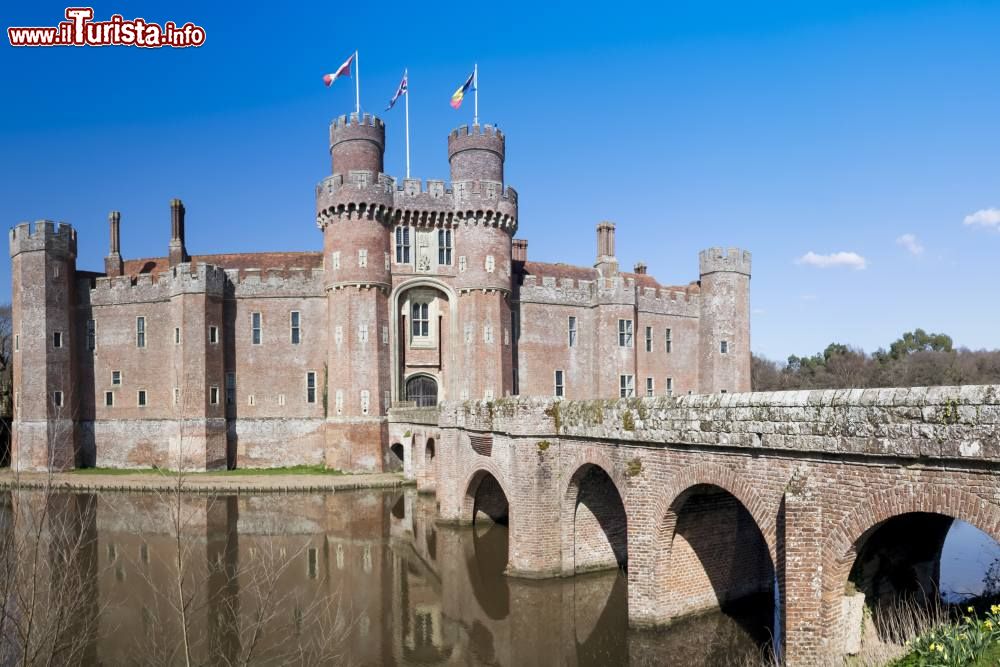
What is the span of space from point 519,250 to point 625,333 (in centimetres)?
956

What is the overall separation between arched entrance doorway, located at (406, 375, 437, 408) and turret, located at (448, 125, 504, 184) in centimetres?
1127

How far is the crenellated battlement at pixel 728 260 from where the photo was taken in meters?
42.7

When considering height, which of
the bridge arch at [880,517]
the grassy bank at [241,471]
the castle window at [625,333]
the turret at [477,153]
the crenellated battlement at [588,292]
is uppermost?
the turret at [477,153]

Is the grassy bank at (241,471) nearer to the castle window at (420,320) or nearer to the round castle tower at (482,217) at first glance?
the castle window at (420,320)

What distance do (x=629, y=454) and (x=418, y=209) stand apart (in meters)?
26.7

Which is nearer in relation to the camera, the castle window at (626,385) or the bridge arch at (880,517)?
the bridge arch at (880,517)

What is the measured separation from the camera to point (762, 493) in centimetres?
1142

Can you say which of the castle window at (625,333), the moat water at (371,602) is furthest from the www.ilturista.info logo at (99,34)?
the castle window at (625,333)

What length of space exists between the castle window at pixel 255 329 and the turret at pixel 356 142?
31.1 feet

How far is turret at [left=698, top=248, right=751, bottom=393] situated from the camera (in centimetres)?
4316

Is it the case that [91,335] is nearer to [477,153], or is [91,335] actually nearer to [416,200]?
[416,200]

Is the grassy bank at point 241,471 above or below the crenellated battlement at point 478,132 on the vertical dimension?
below

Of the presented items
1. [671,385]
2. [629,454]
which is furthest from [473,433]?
[671,385]

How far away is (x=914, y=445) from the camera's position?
9.09m
